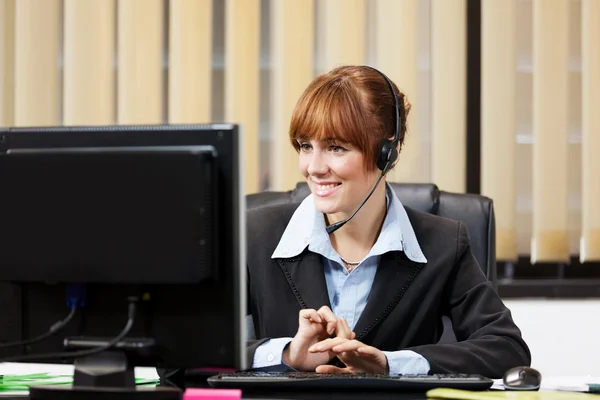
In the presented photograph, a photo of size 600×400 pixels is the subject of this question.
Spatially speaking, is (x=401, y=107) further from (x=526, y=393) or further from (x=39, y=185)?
(x=39, y=185)

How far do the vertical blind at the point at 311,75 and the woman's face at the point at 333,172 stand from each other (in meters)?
0.85

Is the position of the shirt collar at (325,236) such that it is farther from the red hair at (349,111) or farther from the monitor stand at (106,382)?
the monitor stand at (106,382)

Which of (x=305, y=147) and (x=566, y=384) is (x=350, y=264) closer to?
(x=305, y=147)

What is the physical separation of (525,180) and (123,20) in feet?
4.41

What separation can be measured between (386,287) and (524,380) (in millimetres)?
441

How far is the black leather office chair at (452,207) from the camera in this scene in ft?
5.97

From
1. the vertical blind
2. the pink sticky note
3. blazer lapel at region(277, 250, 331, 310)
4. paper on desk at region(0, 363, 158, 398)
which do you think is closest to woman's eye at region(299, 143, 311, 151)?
blazer lapel at region(277, 250, 331, 310)

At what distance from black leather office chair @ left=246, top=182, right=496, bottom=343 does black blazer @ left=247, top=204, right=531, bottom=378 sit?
93 mm

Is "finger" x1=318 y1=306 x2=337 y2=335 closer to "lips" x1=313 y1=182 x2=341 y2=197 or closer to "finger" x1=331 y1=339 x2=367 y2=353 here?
"finger" x1=331 y1=339 x2=367 y2=353

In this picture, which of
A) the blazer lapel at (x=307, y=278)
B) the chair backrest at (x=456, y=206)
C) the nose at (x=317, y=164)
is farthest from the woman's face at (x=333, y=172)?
the chair backrest at (x=456, y=206)

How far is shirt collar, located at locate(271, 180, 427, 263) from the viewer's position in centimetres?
166

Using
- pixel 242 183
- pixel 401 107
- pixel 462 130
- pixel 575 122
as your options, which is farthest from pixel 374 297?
pixel 575 122

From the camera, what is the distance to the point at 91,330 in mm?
1136

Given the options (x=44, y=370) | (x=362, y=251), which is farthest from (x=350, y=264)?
(x=44, y=370)
